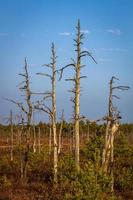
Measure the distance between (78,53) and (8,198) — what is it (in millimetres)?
10254

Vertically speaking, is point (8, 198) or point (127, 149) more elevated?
point (127, 149)

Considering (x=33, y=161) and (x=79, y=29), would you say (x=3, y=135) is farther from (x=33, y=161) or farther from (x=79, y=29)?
(x=79, y=29)

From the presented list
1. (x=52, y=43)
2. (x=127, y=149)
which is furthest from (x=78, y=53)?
(x=127, y=149)

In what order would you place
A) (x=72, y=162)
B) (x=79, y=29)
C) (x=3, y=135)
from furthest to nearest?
(x=3, y=135) < (x=72, y=162) < (x=79, y=29)

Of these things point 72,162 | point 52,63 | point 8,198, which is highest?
point 52,63

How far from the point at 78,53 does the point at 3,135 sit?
75.7 meters

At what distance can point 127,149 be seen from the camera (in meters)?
46.4

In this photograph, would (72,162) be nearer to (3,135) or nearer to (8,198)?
(8,198)

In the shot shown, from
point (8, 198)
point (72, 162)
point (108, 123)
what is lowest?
point (8, 198)

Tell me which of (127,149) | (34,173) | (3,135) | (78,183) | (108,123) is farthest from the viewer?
(3,135)

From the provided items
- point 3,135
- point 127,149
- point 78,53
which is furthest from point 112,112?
point 3,135

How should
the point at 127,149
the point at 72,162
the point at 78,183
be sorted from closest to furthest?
1. the point at 78,183
2. the point at 72,162
3. the point at 127,149

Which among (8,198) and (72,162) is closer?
(8,198)

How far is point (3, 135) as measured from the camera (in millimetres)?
103938
